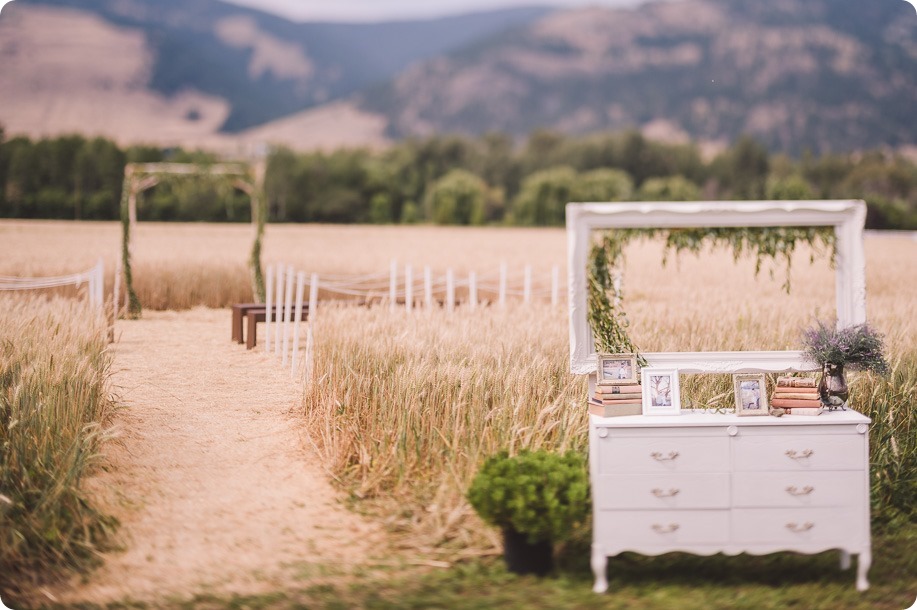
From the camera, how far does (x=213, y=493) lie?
4.95 m

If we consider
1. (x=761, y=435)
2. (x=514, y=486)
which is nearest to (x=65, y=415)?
(x=514, y=486)

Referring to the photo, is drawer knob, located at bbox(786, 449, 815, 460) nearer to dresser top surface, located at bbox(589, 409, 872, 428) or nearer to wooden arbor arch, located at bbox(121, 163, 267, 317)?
dresser top surface, located at bbox(589, 409, 872, 428)

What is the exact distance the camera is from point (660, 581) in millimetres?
4125

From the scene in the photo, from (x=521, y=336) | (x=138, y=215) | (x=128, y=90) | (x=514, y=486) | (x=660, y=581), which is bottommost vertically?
(x=660, y=581)

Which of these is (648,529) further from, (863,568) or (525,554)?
(863,568)

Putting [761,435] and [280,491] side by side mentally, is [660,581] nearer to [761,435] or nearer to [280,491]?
[761,435]

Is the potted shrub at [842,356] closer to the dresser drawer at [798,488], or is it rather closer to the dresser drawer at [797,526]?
the dresser drawer at [798,488]

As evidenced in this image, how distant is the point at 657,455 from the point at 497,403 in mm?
1408

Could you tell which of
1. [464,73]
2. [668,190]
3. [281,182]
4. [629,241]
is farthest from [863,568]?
[464,73]

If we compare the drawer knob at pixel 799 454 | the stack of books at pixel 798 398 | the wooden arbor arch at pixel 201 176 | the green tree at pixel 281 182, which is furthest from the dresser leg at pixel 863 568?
the green tree at pixel 281 182

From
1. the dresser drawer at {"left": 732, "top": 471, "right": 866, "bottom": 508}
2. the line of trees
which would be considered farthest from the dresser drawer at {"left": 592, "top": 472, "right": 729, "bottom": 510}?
the line of trees

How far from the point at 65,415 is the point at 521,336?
2952 mm

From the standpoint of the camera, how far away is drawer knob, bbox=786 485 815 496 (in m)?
4.02

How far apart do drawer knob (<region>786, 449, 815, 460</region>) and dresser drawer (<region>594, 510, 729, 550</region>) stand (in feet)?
1.68
